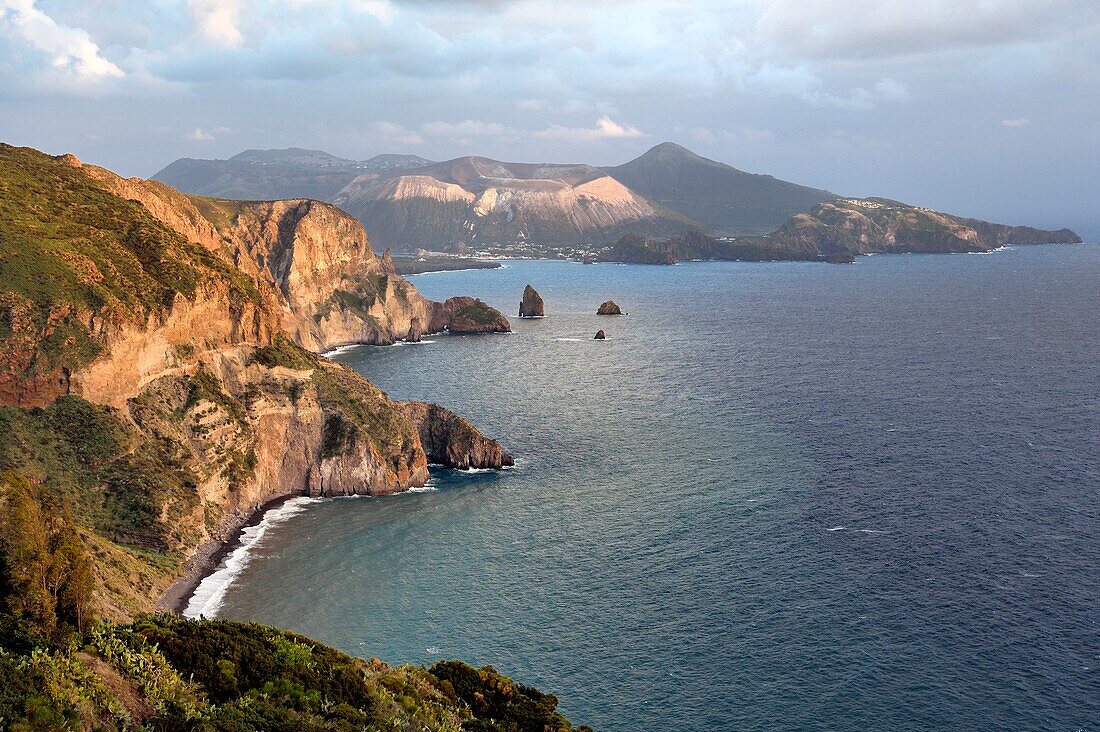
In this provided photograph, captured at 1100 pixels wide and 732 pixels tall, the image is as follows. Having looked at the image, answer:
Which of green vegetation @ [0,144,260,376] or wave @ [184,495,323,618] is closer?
wave @ [184,495,323,618]

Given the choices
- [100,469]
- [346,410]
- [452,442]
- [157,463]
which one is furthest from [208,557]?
[452,442]

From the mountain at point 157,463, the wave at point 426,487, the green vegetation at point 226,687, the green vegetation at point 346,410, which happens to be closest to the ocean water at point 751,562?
the wave at point 426,487

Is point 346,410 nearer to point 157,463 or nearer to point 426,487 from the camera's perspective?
point 426,487

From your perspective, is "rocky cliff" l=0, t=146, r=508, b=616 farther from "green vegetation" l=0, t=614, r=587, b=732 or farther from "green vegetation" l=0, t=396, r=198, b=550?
"green vegetation" l=0, t=614, r=587, b=732

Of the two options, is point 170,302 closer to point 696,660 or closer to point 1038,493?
point 696,660

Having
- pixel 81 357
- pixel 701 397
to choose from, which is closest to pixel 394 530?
pixel 81 357

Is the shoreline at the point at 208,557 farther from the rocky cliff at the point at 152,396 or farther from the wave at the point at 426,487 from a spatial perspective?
the wave at the point at 426,487

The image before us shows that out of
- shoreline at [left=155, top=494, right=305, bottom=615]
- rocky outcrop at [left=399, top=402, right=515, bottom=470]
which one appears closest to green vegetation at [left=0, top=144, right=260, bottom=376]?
shoreline at [left=155, top=494, right=305, bottom=615]
